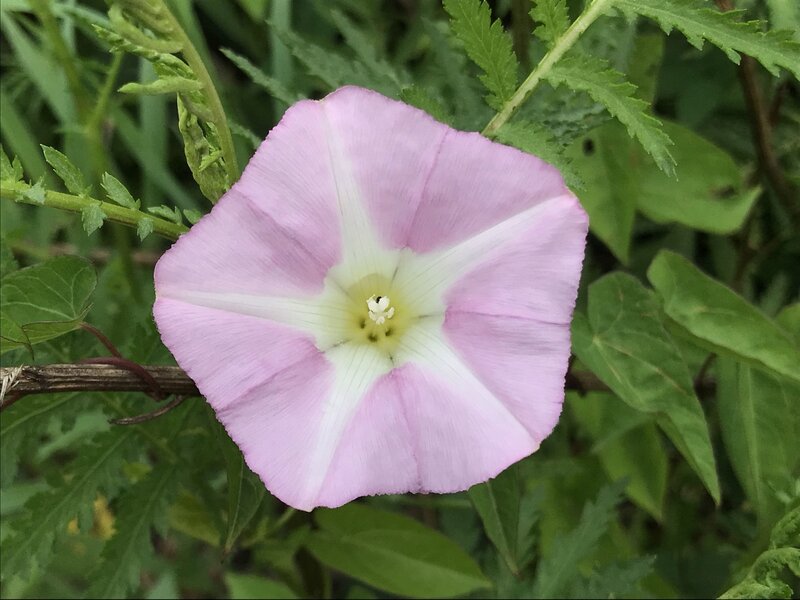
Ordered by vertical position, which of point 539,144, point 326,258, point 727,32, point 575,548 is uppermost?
A: point 727,32

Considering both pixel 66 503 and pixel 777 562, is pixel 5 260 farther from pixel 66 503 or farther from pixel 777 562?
pixel 777 562

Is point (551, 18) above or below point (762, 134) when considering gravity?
above

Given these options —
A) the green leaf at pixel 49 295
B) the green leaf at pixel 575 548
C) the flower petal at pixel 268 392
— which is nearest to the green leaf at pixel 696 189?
the green leaf at pixel 575 548

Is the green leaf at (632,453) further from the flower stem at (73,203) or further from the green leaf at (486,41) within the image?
the flower stem at (73,203)

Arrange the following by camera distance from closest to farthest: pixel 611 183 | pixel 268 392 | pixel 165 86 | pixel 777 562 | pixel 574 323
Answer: pixel 165 86
pixel 268 392
pixel 777 562
pixel 574 323
pixel 611 183

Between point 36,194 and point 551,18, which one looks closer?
point 36,194

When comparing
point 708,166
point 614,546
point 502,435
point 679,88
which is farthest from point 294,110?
point 679,88

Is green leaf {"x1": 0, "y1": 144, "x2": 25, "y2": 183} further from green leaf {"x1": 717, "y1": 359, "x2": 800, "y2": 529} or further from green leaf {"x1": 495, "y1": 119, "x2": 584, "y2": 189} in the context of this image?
green leaf {"x1": 717, "y1": 359, "x2": 800, "y2": 529}

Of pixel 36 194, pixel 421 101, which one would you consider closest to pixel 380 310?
pixel 421 101

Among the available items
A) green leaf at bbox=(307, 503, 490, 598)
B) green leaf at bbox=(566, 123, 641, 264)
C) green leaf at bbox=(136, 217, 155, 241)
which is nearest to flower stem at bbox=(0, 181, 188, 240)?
green leaf at bbox=(136, 217, 155, 241)
